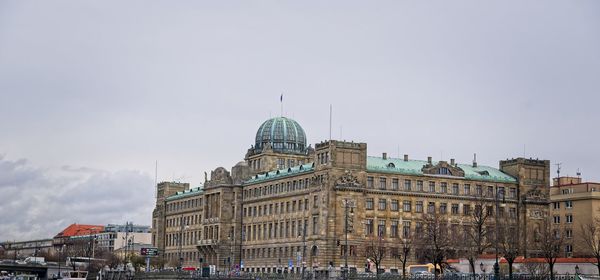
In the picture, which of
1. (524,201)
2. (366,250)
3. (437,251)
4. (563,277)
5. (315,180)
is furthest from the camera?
(524,201)

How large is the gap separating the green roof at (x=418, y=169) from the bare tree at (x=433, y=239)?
9.85m

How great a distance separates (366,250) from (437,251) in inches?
1101

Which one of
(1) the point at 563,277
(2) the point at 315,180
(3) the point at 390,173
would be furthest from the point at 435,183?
(1) the point at 563,277

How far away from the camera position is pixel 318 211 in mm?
168875

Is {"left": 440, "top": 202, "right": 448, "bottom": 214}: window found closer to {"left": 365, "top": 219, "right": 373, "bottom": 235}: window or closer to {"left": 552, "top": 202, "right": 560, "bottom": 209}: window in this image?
{"left": 365, "top": 219, "right": 373, "bottom": 235}: window

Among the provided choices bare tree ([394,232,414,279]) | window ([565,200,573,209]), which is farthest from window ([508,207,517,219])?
bare tree ([394,232,414,279])

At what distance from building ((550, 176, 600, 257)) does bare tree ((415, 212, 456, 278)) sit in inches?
941

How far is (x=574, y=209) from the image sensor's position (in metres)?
A: 186

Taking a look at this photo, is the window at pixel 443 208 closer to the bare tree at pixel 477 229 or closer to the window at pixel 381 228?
the bare tree at pixel 477 229

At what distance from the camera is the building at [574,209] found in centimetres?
17875

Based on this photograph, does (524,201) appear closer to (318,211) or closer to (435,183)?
(435,183)

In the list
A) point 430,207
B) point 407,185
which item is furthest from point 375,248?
point 430,207

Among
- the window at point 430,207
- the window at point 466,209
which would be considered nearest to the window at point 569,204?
the window at point 466,209

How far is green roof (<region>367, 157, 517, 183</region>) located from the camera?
174 m
